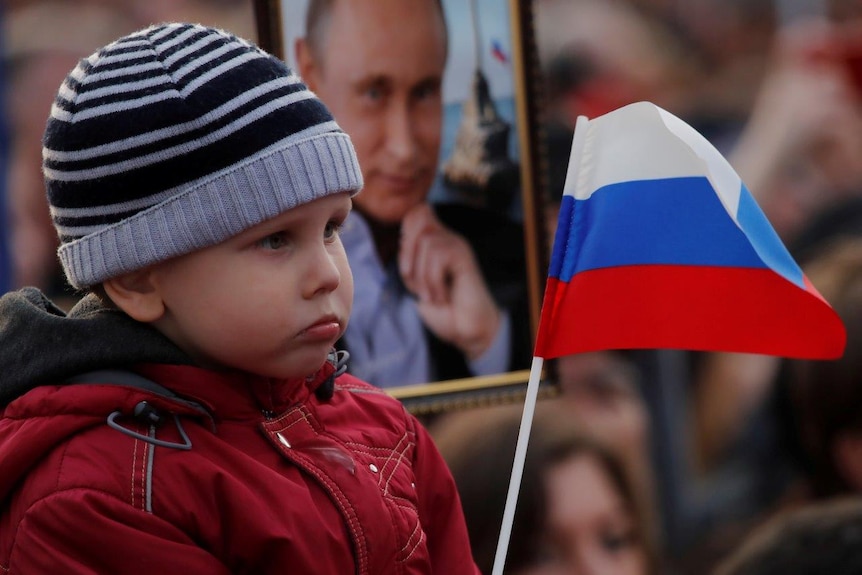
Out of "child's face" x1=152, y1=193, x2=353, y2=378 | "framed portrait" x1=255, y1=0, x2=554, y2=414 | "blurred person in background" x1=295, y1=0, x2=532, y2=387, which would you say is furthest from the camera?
"framed portrait" x1=255, y1=0, x2=554, y2=414

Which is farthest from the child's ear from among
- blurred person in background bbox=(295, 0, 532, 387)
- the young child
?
blurred person in background bbox=(295, 0, 532, 387)

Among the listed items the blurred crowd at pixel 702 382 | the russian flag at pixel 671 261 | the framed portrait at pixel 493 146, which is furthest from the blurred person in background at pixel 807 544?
the russian flag at pixel 671 261

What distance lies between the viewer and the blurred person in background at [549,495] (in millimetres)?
3262

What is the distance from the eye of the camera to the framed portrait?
3131 mm

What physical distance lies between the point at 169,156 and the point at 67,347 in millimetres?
276

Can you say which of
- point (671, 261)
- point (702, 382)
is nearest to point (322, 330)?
point (671, 261)

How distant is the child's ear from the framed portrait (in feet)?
5.07

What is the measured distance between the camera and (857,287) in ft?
12.2

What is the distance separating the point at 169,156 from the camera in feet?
4.97

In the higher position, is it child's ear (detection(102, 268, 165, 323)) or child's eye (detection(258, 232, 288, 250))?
child's eye (detection(258, 232, 288, 250))

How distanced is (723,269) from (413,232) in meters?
1.44

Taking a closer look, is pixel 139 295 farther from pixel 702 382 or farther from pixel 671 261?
pixel 702 382

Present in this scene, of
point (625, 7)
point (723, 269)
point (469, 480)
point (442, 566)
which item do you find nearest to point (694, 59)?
point (625, 7)

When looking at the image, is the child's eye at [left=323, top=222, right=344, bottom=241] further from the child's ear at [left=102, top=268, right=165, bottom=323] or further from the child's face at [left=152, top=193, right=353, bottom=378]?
the child's ear at [left=102, top=268, right=165, bottom=323]
